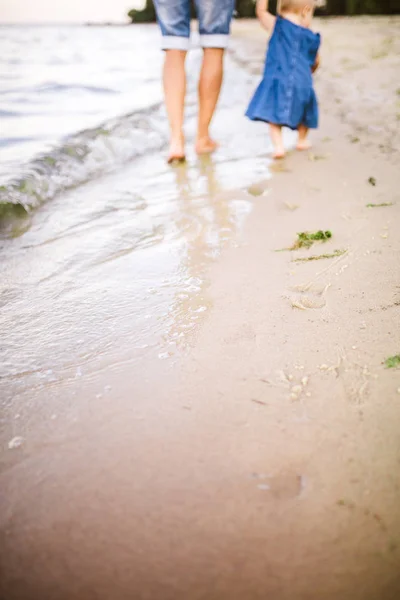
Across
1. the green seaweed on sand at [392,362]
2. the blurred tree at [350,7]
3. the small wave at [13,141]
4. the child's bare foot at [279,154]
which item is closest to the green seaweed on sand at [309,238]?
the green seaweed on sand at [392,362]

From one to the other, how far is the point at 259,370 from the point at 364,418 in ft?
0.90

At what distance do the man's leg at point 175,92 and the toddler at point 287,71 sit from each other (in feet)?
1.62

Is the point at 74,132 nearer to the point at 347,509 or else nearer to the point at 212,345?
the point at 212,345

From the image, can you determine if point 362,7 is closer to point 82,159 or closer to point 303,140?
point 303,140

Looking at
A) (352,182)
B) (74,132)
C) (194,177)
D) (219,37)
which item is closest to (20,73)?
(74,132)

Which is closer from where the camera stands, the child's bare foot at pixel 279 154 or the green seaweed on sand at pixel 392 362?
the green seaweed on sand at pixel 392 362

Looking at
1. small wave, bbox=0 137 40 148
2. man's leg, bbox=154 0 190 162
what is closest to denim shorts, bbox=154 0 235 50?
man's leg, bbox=154 0 190 162

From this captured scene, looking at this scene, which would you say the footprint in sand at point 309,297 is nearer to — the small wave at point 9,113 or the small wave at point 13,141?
the small wave at point 13,141

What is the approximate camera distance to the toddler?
2.97m

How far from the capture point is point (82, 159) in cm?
332

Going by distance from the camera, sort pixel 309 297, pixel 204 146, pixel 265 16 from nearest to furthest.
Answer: pixel 309 297, pixel 265 16, pixel 204 146

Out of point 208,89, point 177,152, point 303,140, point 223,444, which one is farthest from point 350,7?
point 223,444

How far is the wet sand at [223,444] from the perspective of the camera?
0.74 metres

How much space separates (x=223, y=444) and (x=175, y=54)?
2792 mm
